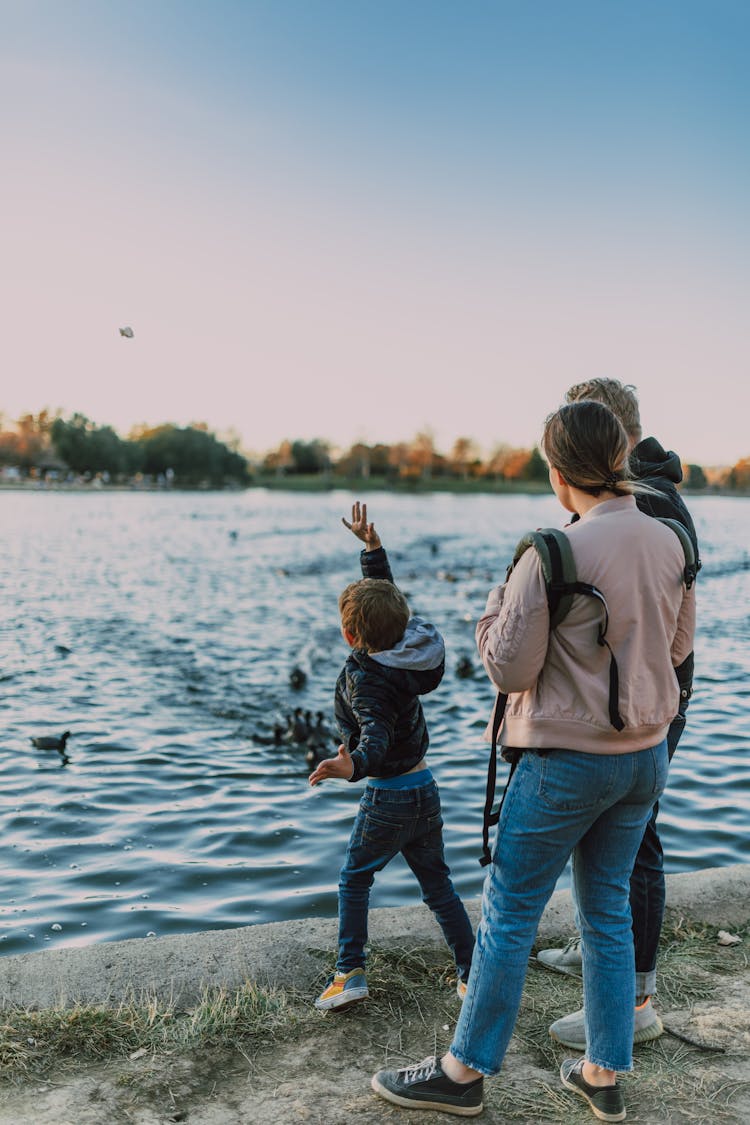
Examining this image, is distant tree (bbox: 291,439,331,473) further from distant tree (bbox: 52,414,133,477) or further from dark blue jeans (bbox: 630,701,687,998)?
dark blue jeans (bbox: 630,701,687,998)

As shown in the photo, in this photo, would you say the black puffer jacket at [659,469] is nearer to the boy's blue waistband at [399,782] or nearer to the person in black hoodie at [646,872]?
the person in black hoodie at [646,872]

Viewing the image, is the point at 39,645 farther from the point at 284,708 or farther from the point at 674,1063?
the point at 674,1063

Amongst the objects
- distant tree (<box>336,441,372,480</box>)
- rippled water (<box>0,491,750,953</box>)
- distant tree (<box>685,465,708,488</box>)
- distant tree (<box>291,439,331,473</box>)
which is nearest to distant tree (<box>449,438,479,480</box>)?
distant tree (<box>336,441,372,480</box>)

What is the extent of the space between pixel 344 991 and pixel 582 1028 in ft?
3.04

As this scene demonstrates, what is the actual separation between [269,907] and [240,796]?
7.73 ft

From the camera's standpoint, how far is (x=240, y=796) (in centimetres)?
821

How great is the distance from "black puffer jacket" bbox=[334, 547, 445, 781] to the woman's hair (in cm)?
104

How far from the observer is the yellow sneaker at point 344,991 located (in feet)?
12.3

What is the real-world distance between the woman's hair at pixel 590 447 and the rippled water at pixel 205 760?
3.89 metres

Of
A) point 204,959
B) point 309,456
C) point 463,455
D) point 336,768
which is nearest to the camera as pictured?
point 336,768

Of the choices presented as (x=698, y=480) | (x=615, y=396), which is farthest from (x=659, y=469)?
(x=698, y=480)

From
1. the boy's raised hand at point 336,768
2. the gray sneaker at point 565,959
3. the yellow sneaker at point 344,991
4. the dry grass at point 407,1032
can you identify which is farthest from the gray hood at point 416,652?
the gray sneaker at point 565,959

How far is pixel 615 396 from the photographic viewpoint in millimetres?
3404

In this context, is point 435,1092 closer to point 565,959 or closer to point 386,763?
point 386,763
